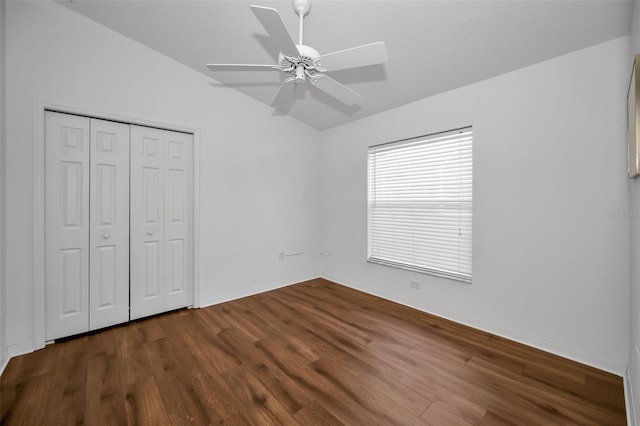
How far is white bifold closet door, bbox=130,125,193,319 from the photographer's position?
9.46 ft

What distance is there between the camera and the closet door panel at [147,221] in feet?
9.41

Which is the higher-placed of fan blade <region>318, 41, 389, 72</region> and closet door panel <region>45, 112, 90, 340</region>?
fan blade <region>318, 41, 389, 72</region>

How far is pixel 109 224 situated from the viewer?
8.95 feet

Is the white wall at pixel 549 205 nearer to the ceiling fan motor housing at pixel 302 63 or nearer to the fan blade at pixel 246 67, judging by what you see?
the ceiling fan motor housing at pixel 302 63

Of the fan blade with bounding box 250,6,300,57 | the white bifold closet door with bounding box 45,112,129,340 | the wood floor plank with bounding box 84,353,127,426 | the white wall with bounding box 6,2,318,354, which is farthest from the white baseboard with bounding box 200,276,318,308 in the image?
the fan blade with bounding box 250,6,300,57

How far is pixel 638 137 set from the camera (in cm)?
131

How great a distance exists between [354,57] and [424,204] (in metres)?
2.04

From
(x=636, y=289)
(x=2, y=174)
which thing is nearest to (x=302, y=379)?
(x=636, y=289)

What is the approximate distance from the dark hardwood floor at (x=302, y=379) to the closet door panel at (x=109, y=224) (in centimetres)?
26

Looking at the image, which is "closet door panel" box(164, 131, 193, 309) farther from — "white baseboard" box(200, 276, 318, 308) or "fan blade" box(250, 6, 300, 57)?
"fan blade" box(250, 6, 300, 57)

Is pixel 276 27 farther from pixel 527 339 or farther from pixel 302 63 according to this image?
pixel 527 339

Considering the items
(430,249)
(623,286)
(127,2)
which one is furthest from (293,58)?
(623,286)

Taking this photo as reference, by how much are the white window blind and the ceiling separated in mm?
644

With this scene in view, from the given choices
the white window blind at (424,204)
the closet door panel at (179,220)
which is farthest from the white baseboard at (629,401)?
the closet door panel at (179,220)
